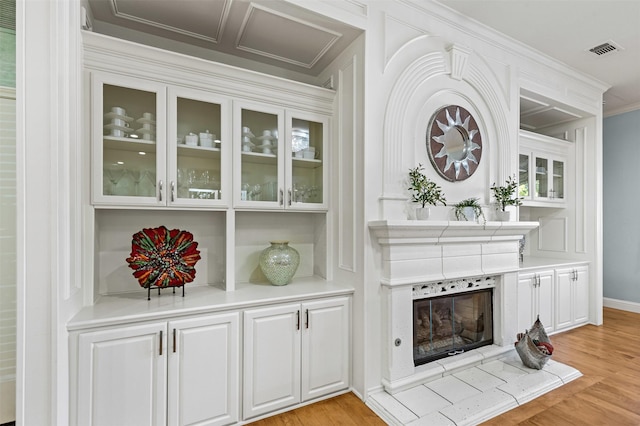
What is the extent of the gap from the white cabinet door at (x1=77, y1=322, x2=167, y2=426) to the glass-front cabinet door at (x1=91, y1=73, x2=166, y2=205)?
815mm

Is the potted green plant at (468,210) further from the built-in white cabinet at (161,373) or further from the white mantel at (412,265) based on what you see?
the built-in white cabinet at (161,373)

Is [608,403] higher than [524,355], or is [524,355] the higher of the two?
[524,355]

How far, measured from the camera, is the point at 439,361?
2.64 metres

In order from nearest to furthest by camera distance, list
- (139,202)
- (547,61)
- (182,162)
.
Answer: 1. (139,202)
2. (182,162)
3. (547,61)

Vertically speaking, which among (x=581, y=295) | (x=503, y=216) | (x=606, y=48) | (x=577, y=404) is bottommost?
(x=577, y=404)

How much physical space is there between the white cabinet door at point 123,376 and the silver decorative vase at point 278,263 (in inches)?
33.6

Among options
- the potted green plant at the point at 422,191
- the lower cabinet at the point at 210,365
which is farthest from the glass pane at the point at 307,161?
the lower cabinet at the point at 210,365

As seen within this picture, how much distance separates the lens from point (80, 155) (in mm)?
1835

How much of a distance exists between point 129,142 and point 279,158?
1.03 metres

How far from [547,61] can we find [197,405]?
461 centimetres

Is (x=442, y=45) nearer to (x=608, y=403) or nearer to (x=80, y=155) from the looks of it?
(x=80, y=155)

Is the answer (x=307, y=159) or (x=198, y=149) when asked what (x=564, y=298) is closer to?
(x=307, y=159)

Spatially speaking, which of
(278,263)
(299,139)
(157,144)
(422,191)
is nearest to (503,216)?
(422,191)

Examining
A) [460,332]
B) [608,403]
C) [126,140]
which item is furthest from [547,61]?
[126,140]
